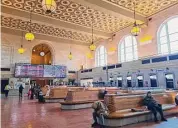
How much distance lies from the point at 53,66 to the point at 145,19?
11.0 meters

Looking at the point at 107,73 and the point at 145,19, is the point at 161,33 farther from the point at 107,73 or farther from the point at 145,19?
the point at 107,73

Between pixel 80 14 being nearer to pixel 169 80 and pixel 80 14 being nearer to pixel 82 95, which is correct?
pixel 82 95

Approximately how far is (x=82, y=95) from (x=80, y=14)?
7134 mm

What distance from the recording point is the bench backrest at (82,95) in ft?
22.9

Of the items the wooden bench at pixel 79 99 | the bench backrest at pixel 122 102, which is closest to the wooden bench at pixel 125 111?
the bench backrest at pixel 122 102

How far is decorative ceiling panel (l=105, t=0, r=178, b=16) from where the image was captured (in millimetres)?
10242

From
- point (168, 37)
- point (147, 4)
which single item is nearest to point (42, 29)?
point (147, 4)

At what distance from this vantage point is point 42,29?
1552 cm

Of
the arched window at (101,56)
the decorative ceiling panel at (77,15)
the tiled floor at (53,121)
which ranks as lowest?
the tiled floor at (53,121)

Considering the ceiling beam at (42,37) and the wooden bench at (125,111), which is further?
the ceiling beam at (42,37)

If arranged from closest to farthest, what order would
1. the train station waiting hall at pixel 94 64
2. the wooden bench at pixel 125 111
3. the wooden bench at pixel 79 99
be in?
1. the wooden bench at pixel 125 111
2. the train station waiting hall at pixel 94 64
3. the wooden bench at pixel 79 99

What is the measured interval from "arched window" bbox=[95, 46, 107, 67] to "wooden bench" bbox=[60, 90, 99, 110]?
35.1ft

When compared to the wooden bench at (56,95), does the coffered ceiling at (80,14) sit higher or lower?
higher

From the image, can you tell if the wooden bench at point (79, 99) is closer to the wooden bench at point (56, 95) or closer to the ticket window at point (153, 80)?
the wooden bench at point (56, 95)
